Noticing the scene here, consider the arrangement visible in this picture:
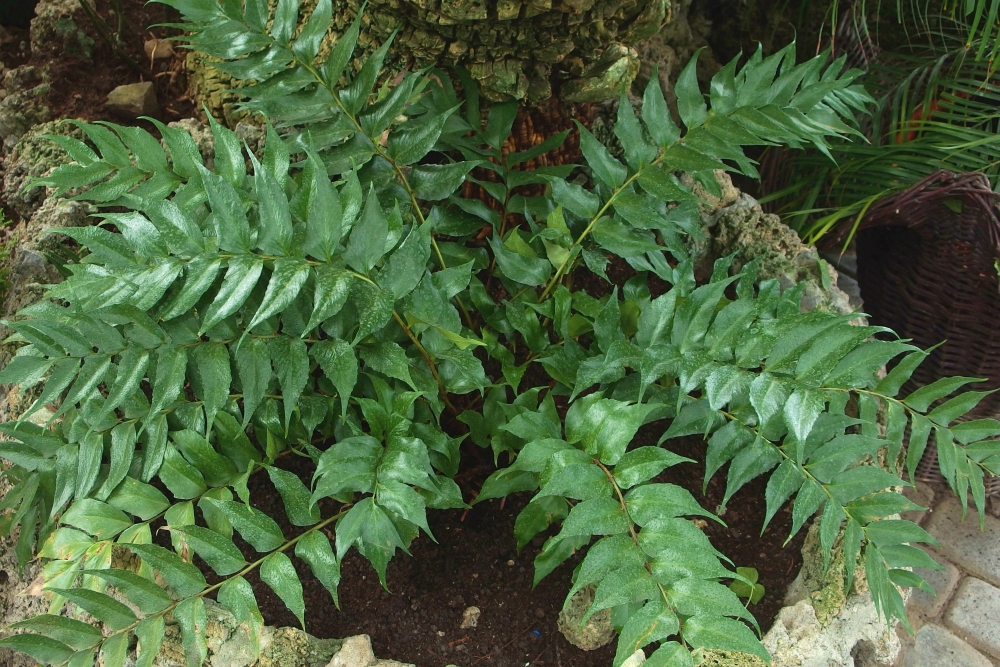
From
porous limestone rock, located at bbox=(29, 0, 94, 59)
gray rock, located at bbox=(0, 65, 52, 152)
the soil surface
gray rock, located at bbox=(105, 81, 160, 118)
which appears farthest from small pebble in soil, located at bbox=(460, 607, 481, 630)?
porous limestone rock, located at bbox=(29, 0, 94, 59)

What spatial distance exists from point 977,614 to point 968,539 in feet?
0.70

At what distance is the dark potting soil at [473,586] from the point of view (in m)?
1.36

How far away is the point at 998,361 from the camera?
6.14ft

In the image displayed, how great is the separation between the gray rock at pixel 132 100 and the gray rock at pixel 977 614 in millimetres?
2359

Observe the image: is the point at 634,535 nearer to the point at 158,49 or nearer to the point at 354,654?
the point at 354,654

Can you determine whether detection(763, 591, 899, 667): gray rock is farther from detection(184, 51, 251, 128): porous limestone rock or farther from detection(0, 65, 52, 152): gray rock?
detection(0, 65, 52, 152): gray rock

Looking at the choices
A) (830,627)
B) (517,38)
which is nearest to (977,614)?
(830,627)

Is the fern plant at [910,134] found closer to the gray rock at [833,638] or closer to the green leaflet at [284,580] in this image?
the gray rock at [833,638]

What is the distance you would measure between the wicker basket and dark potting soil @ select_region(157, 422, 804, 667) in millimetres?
487

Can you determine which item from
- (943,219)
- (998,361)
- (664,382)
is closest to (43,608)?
(664,382)

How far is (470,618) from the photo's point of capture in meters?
1.40

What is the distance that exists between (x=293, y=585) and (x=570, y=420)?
455 millimetres

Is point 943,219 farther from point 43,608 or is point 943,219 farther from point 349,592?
point 43,608

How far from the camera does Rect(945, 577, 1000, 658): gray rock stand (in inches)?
82.1
